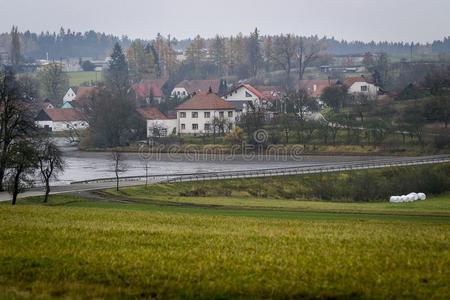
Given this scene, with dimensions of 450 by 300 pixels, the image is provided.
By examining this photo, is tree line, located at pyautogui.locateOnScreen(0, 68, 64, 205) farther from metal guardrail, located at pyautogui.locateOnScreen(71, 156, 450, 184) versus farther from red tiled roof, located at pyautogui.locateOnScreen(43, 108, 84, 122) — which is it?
red tiled roof, located at pyautogui.locateOnScreen(43, 108, 84, 122)

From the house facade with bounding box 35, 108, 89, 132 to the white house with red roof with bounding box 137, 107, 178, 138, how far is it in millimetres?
20425

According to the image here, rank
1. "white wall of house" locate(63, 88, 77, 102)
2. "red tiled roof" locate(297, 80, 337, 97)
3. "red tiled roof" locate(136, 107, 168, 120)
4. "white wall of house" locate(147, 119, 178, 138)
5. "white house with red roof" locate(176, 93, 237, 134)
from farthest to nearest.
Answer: "white wall of house" locate(63, 88, 77, 102)
"red tiled roof" locate(297, 80, 337, 97)
"red tiled roof" locate(136, 107, 168, 120)
"white house with red roof" locate(176, 93, 237, 134)
"white wall of house" locate(147, 119, 178, 138)

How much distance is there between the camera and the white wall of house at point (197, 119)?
11456 centimetres

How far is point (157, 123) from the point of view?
4525 inches

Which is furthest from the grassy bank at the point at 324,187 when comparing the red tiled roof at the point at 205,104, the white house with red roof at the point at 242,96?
the white house with red roof at the point at 242,96

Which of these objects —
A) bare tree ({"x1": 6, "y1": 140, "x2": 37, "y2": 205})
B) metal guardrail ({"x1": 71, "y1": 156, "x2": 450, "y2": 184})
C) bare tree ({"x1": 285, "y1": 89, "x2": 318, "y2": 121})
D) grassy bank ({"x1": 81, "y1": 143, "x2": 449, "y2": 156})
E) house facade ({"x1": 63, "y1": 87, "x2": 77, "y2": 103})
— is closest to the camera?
bare tree ({"x1": 6, "y1": 140, "x2": 37, "y2": 205})

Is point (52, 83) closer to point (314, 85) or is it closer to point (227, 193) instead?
point (314, 85)

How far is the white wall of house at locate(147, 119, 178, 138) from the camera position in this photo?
111812mm

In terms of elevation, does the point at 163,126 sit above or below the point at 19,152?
above

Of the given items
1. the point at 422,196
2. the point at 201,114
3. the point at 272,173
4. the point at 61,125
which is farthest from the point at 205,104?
the point at 422,196

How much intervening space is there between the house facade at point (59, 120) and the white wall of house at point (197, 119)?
25.8m

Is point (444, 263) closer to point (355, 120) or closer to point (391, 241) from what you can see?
point (391, 241)

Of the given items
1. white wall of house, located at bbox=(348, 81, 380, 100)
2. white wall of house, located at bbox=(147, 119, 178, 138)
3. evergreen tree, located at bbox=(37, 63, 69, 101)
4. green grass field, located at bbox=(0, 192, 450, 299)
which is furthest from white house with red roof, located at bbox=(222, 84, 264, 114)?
green grass field, located at bbox=(0, 192, 450, 299)

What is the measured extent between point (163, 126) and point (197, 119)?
5073 mm
